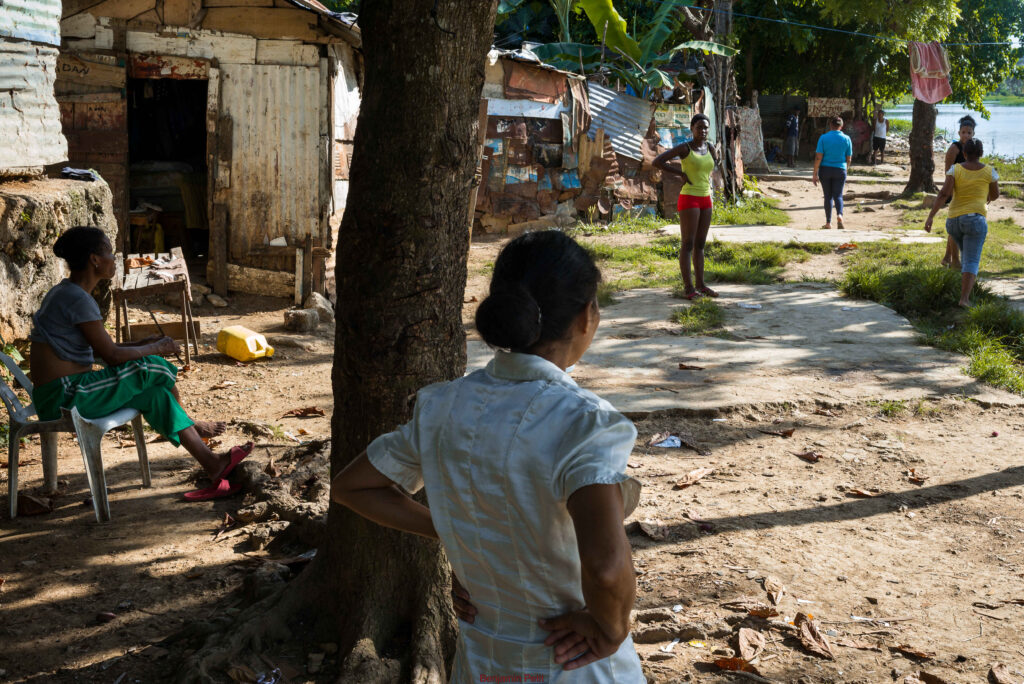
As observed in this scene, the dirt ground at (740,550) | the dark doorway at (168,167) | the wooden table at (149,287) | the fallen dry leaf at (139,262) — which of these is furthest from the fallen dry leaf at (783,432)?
the dark doorway at (168,167)

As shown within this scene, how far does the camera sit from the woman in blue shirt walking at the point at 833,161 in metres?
→ 14.0

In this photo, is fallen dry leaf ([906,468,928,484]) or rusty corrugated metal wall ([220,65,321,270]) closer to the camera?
fallen dry leaf ([906,468,928,484])

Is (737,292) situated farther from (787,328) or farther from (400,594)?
(400,594)

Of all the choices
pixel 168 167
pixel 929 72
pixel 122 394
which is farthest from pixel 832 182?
pixel 122 394

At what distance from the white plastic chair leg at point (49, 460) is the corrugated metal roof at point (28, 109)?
2911mm

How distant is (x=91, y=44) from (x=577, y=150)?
8107 millimetres

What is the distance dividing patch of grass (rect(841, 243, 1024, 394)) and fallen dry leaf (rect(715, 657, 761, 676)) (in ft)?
14.6

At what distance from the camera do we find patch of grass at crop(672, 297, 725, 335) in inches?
325

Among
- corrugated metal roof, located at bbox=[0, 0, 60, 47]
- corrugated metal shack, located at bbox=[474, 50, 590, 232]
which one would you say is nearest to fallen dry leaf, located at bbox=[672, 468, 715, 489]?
corrugated metal roof, located at bbox=[0, 0, 60, 47]

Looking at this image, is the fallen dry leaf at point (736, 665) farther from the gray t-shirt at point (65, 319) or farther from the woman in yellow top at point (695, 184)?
the woman in yellow top at point (695, 184)

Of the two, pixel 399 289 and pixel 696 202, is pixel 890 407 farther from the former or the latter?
pixel 399 289

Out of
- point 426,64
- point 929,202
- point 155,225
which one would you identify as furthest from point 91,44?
point 929,202

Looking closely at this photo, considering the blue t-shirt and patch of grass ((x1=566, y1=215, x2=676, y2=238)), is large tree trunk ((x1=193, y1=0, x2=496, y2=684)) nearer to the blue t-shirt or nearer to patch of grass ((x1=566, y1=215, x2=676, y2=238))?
patch of grass ((x1=566, y1=215, x2=676, y2=238))

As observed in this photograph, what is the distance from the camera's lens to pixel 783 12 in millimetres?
25891
